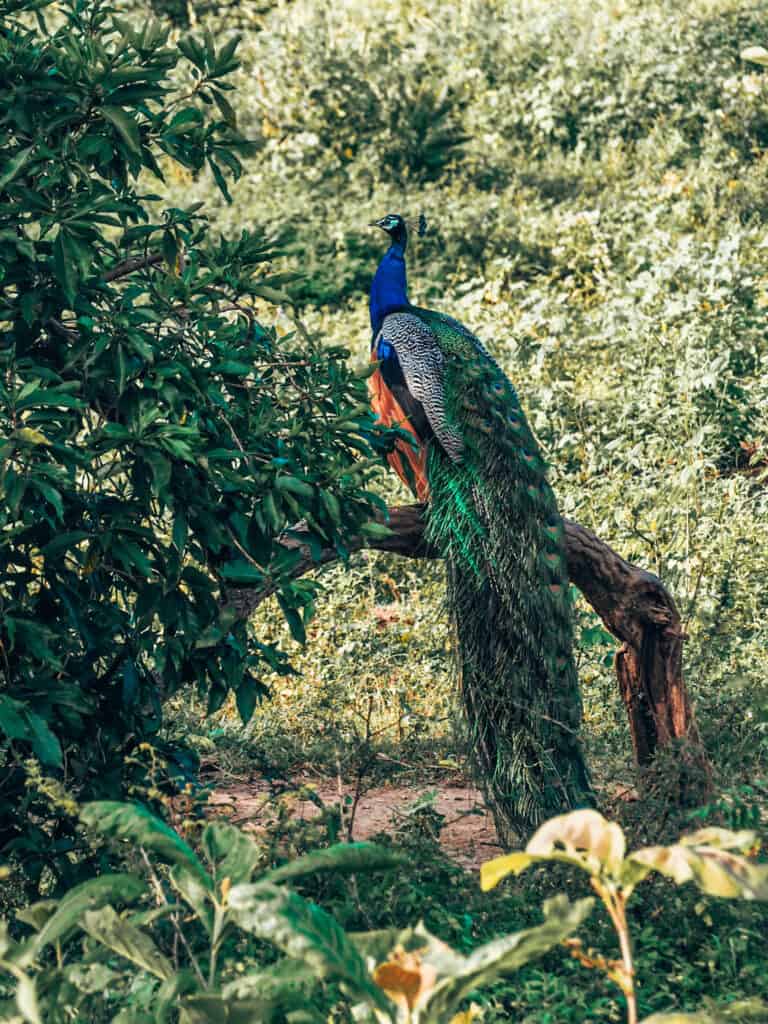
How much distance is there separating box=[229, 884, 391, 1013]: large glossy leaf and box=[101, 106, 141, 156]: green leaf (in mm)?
1733

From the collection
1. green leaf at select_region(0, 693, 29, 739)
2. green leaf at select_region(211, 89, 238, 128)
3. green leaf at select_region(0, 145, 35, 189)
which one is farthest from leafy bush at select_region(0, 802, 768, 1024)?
green leaf at select_region(211, 89, 238, 128)

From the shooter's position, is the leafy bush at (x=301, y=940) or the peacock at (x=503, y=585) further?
the peacock at (x=503, y=585)

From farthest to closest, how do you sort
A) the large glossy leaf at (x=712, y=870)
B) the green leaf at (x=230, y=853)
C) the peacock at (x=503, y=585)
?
the peacock at (x=503, y=585) < the green leaf at (x=230, y=853) < the large glossy leaf at (x=712, y=870)

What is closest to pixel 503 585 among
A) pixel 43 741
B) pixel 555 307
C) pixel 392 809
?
pixel 392 809

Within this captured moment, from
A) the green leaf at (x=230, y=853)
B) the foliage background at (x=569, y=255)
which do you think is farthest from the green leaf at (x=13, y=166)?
the foliage background at (x=569, y=255)

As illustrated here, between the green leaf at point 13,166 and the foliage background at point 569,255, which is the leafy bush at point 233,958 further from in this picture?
the foliage background at point 569,255

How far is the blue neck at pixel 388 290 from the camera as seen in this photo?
233 inches

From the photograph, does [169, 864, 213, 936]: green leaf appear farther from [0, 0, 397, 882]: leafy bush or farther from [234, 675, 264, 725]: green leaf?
[234, 675, 264, 725]: green leaf

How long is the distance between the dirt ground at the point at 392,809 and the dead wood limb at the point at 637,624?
640 mm

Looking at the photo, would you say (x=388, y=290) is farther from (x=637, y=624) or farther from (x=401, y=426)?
(x=637, y=624)

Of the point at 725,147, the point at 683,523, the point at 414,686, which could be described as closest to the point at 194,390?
the point at 414,686

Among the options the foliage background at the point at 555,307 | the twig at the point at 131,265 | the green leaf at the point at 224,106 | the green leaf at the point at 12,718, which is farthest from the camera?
the foliage background at the point at 555,307

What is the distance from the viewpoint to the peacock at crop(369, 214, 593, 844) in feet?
14.3

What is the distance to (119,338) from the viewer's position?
10.3 feet
